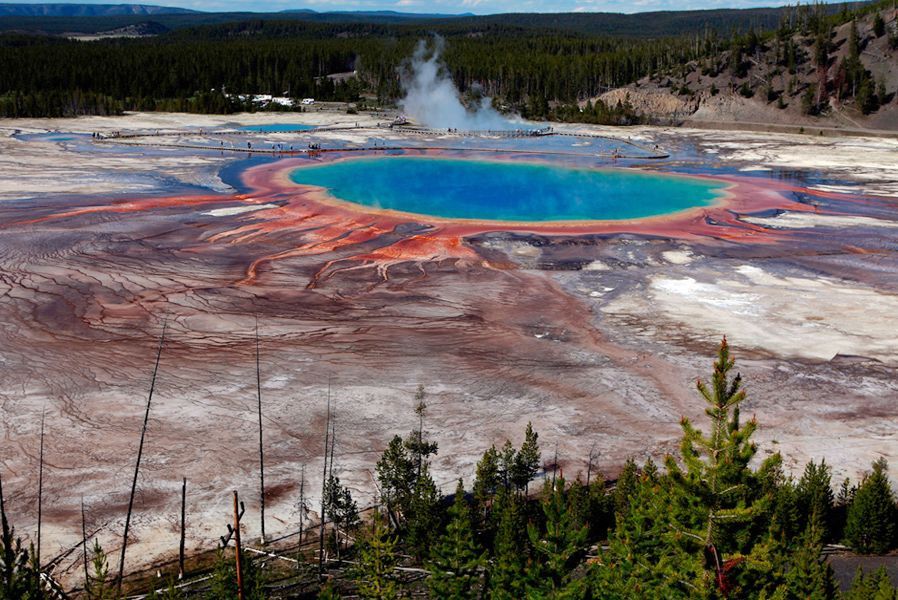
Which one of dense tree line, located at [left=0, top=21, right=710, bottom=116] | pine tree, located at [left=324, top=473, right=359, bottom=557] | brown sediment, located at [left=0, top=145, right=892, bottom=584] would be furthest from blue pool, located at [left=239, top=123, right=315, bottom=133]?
pine tree, located at [left=324, top=473, right=359, bottom=557]

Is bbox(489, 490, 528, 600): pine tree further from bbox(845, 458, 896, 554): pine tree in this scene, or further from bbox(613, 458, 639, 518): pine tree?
bbox(845, 458, 896, 554): pine tree

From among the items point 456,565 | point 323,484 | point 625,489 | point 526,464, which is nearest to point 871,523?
point 625,489

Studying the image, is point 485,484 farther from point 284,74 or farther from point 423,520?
point 284,74

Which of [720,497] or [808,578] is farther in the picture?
[808,578]

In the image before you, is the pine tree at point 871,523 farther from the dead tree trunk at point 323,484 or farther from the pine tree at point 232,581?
the pine tree at point 232,581

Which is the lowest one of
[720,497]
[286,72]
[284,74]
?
[720,497]

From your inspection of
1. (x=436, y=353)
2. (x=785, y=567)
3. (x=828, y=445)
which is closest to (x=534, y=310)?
(x=436, y=353)

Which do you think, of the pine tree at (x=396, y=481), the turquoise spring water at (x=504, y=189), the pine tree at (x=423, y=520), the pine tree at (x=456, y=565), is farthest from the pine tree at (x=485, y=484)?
the turquoise spring water at (x=504, y=189)
